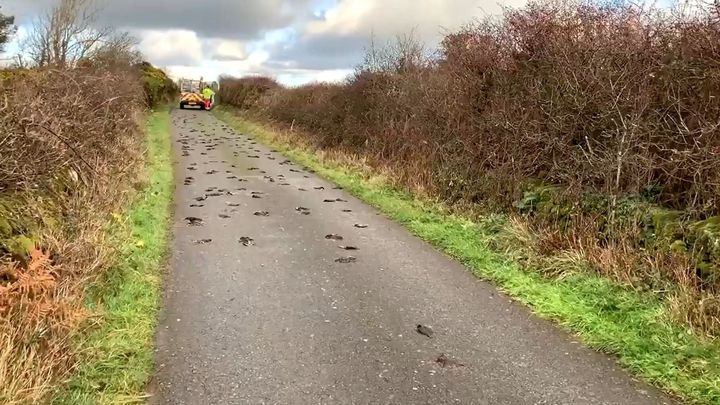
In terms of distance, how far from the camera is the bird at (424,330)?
16.3 ft

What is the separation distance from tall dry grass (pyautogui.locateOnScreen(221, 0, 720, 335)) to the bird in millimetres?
2052

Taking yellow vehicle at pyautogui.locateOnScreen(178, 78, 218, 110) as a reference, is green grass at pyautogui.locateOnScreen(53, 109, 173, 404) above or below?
below

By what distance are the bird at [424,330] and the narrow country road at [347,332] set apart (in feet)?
0.08

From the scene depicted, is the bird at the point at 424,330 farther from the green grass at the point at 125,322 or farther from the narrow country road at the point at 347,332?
the green grass at the point at 125,322

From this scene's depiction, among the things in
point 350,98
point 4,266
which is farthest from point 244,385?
point 350,98

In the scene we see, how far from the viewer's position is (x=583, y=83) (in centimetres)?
766

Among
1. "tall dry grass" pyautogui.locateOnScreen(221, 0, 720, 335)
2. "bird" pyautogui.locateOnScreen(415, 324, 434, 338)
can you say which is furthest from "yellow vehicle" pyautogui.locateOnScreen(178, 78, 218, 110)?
"bird" pyautogui.locateOnScreen(415, 324, 434, 338)

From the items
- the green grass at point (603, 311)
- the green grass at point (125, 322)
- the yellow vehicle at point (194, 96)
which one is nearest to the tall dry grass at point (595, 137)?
the green grass at point (603, 311)

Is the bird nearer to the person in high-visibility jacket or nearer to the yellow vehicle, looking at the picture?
the yellow vehicle

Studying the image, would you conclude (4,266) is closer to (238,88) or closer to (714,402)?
(714,402)

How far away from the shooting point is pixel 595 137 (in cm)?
764

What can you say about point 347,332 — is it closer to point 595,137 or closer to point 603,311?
point 603,311

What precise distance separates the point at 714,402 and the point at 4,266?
207 inches

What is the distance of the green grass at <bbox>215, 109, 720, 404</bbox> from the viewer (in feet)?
13.4
